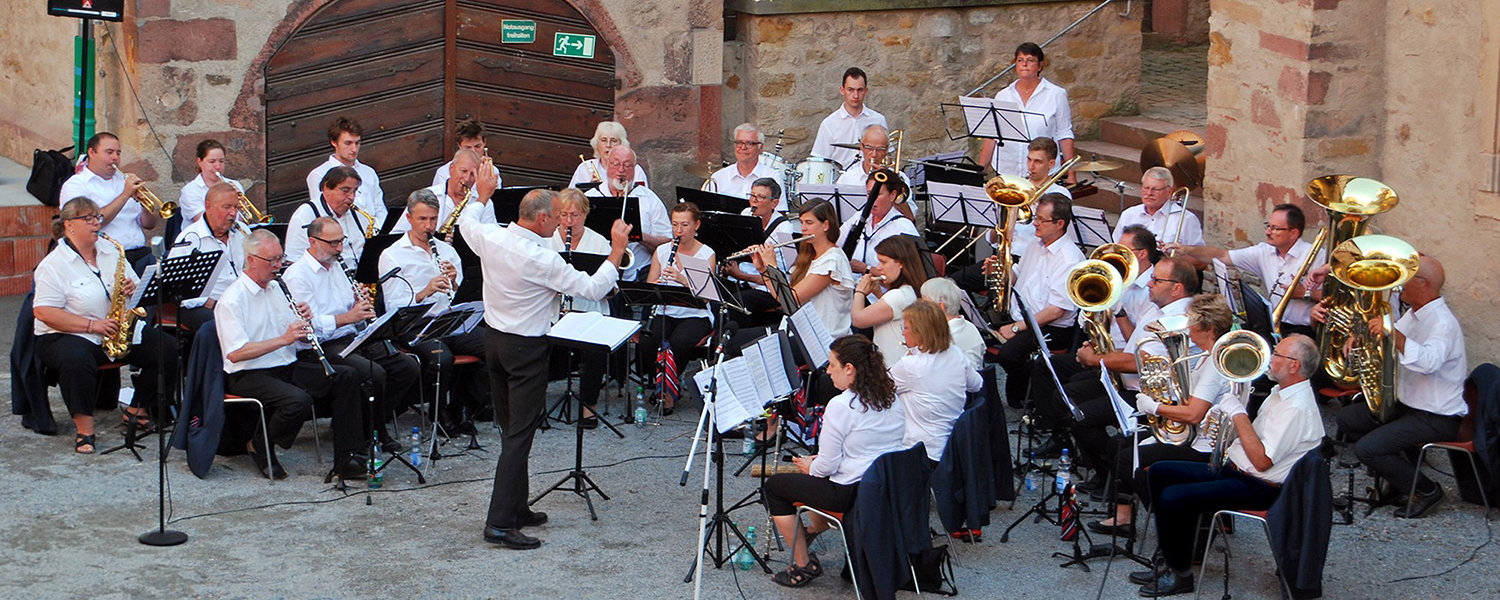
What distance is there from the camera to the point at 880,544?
6715 mm

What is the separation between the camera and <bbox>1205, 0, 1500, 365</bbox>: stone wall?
→ 878 cm

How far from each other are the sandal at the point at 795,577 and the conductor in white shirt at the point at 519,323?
46.2 inches

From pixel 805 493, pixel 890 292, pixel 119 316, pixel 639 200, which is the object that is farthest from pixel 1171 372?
pixel 119 316

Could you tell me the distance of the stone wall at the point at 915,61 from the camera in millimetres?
12711

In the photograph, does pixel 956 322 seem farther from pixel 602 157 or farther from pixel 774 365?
pixel 602 157

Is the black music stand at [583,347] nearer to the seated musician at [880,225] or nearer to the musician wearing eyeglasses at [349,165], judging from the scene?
the seated musician at [880,225]

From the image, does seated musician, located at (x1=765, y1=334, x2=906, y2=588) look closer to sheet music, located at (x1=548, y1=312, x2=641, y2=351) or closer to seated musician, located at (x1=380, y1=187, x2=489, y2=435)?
sheet music, located at (x1=548, y1=312, x2=641, y2=351)

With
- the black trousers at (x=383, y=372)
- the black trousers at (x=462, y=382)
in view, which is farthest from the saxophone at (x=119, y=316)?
the black trousers at (x=462, y=382)

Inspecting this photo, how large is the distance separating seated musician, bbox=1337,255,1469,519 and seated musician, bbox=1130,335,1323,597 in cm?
115

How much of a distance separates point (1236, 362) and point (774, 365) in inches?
75.8

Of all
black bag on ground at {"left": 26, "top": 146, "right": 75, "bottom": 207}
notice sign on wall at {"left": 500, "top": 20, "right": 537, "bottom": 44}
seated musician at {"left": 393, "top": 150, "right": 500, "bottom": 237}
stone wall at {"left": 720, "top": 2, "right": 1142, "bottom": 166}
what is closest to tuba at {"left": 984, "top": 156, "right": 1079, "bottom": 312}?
seated musician at {"left": 393, "top": 150, "right": 500, "bottom": 237}

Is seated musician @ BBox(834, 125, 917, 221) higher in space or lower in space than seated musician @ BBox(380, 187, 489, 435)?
higher

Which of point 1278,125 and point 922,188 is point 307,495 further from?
point 1278,125

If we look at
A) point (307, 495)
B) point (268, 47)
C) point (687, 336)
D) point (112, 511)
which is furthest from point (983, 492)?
point (268, 47)
